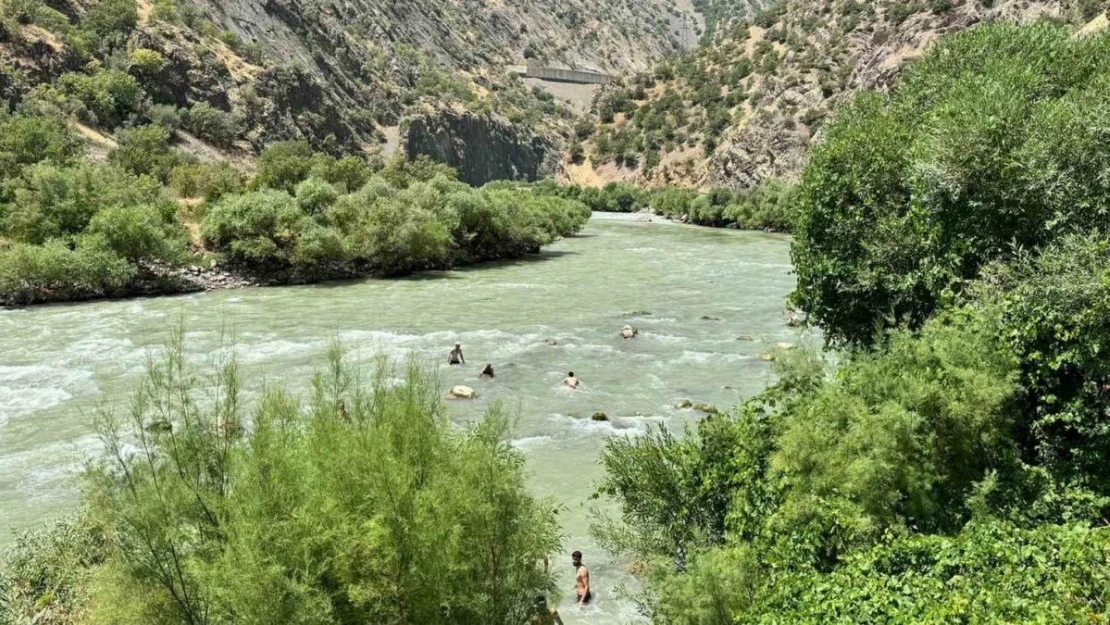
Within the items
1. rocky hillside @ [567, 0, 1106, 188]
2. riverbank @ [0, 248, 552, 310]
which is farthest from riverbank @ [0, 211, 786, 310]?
rocky hillside @ [567, 0, 1106, 188]

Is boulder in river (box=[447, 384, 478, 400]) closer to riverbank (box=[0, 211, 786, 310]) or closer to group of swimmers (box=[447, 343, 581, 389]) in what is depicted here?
group of swimmers (box=[447, 343, 581, 389])

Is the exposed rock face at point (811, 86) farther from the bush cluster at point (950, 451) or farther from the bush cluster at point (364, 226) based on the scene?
the bush cluster at point (950, 451)

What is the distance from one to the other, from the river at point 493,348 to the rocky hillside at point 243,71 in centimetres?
4296

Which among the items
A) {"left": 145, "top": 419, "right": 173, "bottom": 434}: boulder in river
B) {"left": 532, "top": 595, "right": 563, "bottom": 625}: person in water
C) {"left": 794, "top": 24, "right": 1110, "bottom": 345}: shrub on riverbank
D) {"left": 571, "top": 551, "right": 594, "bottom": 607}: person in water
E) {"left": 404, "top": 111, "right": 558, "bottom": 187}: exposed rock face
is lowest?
{"left": 571, "top": 551, "right": 594, "bottom": 607}: person in water

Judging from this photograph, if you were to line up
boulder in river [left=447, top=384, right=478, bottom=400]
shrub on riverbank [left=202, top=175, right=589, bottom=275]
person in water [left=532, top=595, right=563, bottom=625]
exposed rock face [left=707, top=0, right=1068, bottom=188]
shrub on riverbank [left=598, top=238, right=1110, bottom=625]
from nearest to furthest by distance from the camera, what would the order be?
shrub on riverbank [left=598, top=238, right=1110, bottom=625], person in water [left=532, top=595, right=563, bottom=625], boulder in river [left=447, top=384, right=478, bottom=400], shrub on riverbank [left=202, top=175, right=589, bottom=275], exposed rock face [left=707, top=0, right=1068, bottom=188]

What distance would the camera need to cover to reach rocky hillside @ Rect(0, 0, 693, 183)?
2709 inches

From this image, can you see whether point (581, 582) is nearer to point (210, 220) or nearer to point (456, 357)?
point (456, 357)

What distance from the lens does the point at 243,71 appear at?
91375 millimetres

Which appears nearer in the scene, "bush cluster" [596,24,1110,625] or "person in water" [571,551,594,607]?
"bush cluster" [596,24,1110,625]

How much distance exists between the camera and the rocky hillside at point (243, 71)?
68.8 meters

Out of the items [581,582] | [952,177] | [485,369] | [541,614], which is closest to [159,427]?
[541,614]

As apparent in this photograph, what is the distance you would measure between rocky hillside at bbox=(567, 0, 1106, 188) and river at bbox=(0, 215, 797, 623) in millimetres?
46042

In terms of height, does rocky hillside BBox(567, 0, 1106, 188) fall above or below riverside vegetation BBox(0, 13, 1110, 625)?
above

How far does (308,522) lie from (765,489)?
622 cm
